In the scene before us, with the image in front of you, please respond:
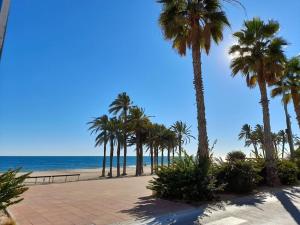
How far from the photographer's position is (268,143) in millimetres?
15297

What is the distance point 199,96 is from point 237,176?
13.0 feet

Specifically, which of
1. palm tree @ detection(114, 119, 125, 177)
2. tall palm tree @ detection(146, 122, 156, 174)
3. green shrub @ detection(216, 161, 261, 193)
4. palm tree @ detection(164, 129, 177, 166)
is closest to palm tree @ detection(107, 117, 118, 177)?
palm tree @ detection(114, 119, 125, 177)

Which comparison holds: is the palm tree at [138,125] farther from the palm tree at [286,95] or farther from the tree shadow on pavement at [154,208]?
the tree shadow on pavement at [154,208]

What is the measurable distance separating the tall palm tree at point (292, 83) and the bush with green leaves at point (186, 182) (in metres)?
15.2

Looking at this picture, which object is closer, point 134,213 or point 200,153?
point 134,213

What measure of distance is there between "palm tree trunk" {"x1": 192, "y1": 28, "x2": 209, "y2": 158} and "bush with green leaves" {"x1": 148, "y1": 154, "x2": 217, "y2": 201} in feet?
4.41

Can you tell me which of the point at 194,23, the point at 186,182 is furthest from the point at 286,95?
the point at 186,182

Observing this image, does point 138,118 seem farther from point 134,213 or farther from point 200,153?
point 134,213

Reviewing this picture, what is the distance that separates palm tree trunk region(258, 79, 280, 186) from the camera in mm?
14203

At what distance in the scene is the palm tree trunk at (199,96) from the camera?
12.0m

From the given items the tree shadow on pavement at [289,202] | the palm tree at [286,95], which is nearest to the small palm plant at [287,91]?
the palm tree at [286,95]

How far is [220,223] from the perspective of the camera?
273 inches

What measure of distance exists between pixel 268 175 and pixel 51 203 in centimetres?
1114

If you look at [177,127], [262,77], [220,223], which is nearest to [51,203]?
[220,223]
